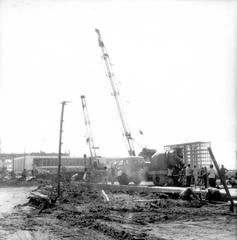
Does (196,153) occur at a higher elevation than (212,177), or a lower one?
higher

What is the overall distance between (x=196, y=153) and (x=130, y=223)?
1561 centimetres

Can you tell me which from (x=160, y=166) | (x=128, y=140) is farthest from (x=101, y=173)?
(x=160, y=166)

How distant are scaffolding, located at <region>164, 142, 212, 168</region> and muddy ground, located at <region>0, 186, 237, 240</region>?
10.7 metres

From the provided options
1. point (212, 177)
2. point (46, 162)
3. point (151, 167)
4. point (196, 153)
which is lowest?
point (46, 162)

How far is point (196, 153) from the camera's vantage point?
24.3 meters

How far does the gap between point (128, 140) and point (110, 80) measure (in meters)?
8.00

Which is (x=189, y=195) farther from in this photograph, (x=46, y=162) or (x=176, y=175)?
(x=46, y=162)

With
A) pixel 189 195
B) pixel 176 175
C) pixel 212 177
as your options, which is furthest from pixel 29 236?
pixel 176 175

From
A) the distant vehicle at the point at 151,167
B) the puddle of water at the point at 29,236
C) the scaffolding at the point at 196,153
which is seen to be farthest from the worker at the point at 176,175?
the puddle of water at the point at 29,236

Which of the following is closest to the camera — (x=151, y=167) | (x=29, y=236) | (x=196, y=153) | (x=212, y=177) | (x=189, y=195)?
(x=29, y=236)

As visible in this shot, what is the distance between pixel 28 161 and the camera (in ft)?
174

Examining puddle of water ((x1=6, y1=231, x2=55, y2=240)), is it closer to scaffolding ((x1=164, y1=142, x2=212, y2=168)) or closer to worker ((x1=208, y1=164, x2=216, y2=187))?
worker ((x1=208, y1=164, x2=216, y2=187))

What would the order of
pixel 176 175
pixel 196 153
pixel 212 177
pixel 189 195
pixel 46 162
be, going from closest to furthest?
1. pixel 189 195
2. pixel 212 177
3. pixel 176 175
4. pixel 196 153
5. pixel 46 162

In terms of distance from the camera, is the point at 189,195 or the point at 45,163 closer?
the point at 189,195
